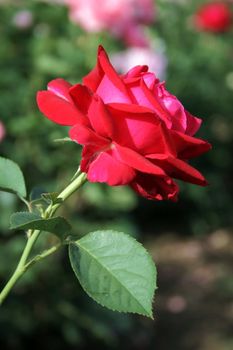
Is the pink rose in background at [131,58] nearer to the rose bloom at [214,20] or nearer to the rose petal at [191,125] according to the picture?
the rose bloom at [214,20]

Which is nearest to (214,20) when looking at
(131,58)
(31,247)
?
(131,58)

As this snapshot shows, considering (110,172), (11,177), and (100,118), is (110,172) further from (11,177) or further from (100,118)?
(11,177)

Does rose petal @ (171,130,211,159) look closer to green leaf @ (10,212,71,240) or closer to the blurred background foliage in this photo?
green leaf @ (10,212,71,240)

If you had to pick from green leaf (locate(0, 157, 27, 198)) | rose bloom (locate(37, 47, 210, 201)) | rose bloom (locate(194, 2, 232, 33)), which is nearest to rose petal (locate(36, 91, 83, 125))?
rose bloom (locate(37, 47, 210, 201))

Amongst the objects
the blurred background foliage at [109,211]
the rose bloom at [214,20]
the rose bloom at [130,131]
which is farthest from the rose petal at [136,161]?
the rose bloom at [214,20]

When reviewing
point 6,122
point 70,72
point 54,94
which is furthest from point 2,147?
point 54,94

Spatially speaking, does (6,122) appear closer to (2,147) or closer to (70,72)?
(2,147)
